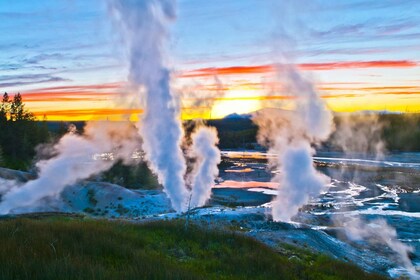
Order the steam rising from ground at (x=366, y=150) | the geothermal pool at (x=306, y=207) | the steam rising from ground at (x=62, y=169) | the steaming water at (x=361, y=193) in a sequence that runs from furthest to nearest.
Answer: the steam rising from ground at (x=62, y=169) → the steaming water at (x=361, y=193) → the steam rising from ground at (x=366, y=150) → the geothermal pool at (x=306, y=207)

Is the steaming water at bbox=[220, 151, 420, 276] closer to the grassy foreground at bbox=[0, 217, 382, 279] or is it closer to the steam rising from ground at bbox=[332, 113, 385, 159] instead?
the grassy foreground at bbox=[0, 217, 382, 279]

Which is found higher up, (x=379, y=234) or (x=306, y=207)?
(x=306, y=207)

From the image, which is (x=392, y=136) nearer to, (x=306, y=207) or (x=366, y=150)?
(x=366, y=150)

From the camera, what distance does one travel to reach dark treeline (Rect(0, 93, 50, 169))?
69525 millimetres

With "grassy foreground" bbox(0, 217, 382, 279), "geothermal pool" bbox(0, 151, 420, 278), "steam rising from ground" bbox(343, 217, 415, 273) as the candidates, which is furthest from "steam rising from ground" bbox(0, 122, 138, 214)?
"steam rising from ground" bbox(343, 217, 415, 273)

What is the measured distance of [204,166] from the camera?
42688mm

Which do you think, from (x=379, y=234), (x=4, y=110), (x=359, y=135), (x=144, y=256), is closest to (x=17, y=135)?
(x=4, y=110)

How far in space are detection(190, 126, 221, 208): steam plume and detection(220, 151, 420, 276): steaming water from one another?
5064 millimetres

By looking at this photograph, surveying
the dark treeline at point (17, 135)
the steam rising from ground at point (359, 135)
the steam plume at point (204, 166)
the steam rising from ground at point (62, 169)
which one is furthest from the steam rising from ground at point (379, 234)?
the steam rising from ground at point (359, 135)

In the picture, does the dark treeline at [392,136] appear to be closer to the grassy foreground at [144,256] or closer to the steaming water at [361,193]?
the steaming water at [361,193]

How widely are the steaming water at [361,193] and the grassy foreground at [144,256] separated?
8667 mm

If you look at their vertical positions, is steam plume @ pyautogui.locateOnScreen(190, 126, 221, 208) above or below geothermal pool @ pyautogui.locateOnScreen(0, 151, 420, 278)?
above

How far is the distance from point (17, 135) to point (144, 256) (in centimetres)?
6893

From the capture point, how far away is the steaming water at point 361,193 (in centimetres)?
3000
